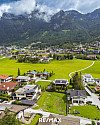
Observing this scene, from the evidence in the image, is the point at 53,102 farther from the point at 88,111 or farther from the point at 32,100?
the point at 88,111

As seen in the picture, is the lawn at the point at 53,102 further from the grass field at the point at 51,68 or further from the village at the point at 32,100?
the grass field at the point at 51,68

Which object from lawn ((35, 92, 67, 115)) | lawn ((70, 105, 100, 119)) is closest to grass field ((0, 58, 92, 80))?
lawn ((35, 92, 67, 115))

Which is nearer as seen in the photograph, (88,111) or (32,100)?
(88,111)

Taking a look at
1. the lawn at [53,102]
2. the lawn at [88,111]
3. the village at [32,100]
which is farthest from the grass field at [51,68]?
the lawn at [88,111]

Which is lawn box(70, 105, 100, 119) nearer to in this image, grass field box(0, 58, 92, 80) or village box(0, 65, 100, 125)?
village box(0, 65, 100, 125)

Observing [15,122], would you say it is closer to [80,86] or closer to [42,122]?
[42,122]

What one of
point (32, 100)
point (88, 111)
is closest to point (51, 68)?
point (32, 100)
